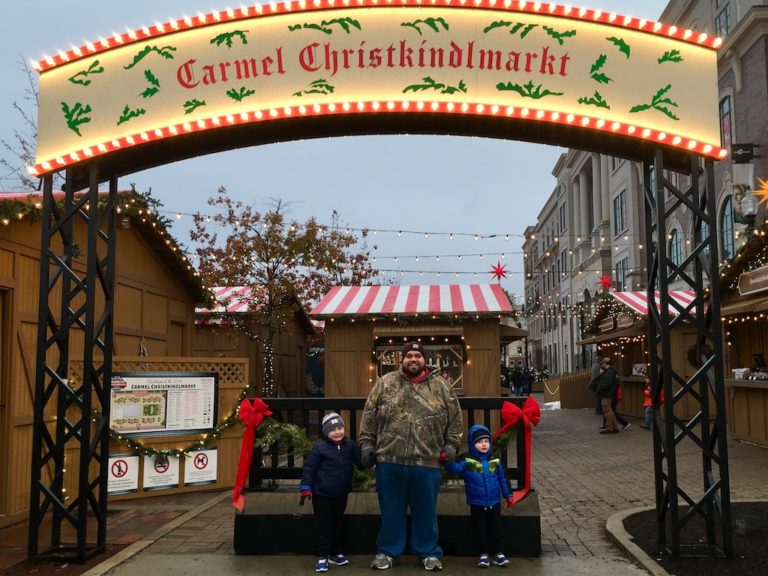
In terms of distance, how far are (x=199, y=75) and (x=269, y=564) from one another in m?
4.15

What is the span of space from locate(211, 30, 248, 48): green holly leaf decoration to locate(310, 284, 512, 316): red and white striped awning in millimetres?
9093

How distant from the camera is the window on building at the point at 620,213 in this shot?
3634cm

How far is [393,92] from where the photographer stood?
20.5 ft

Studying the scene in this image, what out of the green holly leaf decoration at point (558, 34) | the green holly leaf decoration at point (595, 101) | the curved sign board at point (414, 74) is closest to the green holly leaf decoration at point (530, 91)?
the curved sign board at point (414, 74)

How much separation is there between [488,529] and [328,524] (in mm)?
1249

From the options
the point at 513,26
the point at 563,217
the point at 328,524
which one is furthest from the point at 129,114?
the point at 563,217

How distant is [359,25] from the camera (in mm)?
6266

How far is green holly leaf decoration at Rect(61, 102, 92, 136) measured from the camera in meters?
6.48

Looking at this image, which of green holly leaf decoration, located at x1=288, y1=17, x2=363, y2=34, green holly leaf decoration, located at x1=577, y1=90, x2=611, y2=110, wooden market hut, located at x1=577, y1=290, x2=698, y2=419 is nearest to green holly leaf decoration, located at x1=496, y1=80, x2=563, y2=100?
green holly leaf decoration, located at x1=577, y1=90, x2=611, y2=110

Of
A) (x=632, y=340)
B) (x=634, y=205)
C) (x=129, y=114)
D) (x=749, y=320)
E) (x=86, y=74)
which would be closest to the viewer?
(x=129, y=114)

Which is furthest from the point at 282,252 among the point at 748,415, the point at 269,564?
the point at 269,564

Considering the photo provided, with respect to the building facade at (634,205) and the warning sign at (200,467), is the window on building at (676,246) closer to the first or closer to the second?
the building facade at (634,205)

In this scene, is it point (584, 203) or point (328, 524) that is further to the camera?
point (584, 203)

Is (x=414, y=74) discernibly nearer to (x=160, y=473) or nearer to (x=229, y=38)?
(x=229, y=38)
